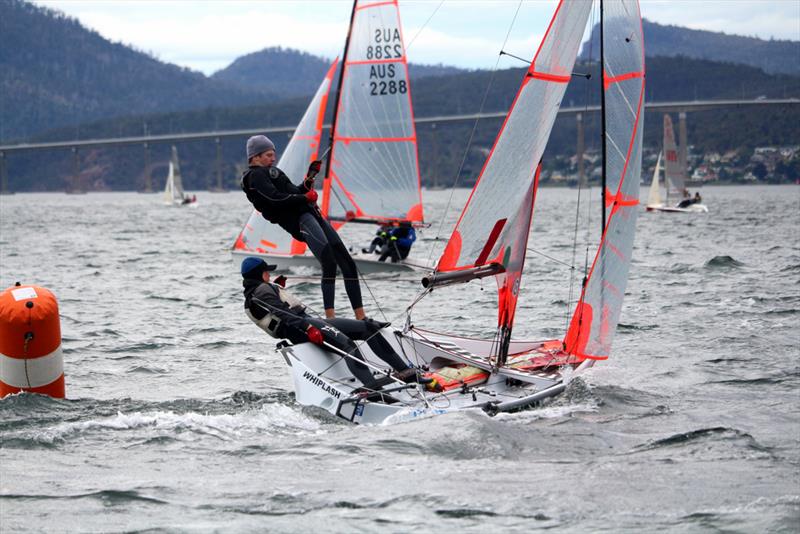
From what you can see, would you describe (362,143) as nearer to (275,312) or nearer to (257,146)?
(257,146)

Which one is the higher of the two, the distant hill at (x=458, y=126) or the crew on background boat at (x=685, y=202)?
the distant hill at (x=458, y=126)

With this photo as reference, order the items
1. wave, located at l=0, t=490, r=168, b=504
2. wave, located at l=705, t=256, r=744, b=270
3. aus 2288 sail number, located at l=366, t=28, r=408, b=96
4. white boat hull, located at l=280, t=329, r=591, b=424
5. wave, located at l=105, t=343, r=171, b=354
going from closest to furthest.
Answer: wave, located at l=0, t=490, r=168, b=504, white boat hull, located at l=280, t=329, r=591, b=424, wave, located at l=105, t=343, r=171, b=354, aus 2288 sail number, located at l=366, t=28, r=408, b=96, wave, located at l=705, t=256, r=744, b=270

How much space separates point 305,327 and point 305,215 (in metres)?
1.18

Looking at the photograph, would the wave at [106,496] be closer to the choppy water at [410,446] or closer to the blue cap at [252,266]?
the choppy water at [410,446]

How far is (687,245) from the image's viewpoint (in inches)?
976

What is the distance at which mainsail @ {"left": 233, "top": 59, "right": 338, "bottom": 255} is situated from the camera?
55.8 feet

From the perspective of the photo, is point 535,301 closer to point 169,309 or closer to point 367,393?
point 169,309

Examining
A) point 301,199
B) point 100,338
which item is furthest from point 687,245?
point 301,199

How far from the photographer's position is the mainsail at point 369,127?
17.0 metres

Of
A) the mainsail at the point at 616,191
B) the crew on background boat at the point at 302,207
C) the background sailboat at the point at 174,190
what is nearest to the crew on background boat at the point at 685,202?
the background sailboat at the point at 174,190

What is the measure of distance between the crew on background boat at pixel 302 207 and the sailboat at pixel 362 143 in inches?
340

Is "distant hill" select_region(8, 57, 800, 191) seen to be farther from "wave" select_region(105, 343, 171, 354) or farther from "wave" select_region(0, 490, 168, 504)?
"wave" select_region(0, 490, 168, 504)

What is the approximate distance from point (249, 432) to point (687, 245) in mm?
19465

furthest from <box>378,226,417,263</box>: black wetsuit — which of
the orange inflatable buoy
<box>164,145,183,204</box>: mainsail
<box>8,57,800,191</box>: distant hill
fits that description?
<box>8,57,800,191</box>: distant hill
